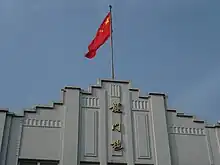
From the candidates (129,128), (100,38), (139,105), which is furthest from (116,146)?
(100,38)

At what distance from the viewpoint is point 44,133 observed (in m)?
16.6

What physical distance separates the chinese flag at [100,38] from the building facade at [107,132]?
3.11 meters

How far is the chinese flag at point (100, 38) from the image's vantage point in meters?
20.9

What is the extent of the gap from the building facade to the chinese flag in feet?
10.2

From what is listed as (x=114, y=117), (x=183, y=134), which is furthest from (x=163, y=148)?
(x=114, y=117)

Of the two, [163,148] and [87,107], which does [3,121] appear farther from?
[163,148]

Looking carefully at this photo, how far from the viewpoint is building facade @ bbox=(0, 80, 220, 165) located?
16172 mm

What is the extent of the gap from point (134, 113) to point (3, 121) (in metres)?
5.52

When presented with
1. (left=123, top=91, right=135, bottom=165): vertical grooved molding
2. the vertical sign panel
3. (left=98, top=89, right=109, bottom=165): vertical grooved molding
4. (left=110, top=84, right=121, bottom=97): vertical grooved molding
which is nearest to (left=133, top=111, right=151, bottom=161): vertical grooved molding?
(left=123, top=91, right=135, bottom=165): vertical grooved molding

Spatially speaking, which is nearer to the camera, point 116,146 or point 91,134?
point 116,146

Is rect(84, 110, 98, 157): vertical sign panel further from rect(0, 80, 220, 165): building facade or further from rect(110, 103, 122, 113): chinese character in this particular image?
rect(110, 103, 122, 113): chinese character

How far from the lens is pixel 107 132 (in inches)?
667

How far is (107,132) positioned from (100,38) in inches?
240

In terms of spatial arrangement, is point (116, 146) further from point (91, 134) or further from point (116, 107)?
point (116, 107)
